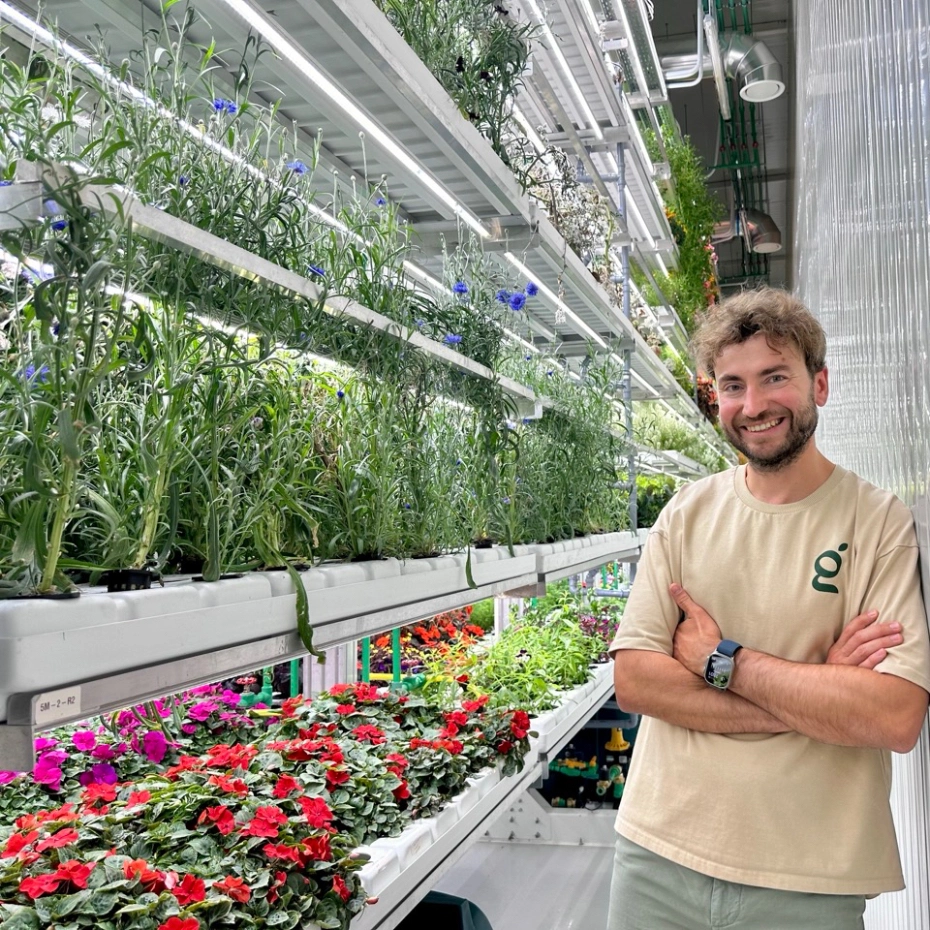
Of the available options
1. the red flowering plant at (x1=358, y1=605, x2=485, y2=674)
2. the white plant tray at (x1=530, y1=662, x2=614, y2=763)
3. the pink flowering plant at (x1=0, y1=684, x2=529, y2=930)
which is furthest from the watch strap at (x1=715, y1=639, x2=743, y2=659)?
the red flowering plant at (x1=358, y1=605, x2=485, y2=674)

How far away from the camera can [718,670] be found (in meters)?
1.75

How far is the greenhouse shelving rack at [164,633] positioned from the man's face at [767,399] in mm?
850

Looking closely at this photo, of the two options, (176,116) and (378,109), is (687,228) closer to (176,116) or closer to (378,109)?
(378,109)

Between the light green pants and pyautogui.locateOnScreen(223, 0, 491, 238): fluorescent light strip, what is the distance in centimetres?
170

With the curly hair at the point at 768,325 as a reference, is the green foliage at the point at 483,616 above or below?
below

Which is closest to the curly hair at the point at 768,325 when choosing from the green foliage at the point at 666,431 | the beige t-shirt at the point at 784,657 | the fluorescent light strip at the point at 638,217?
the beige t-shirt at the point at 784,657

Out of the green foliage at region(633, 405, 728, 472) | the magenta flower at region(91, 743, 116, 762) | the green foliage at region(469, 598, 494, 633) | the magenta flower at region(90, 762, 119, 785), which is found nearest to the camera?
the magenta flower at region(90, 762, 119, 785)

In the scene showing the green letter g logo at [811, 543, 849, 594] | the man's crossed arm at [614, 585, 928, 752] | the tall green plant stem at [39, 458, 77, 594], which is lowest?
the man's crossed arm at [614, 585, 928, 752]

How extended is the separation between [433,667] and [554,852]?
5.92 ft

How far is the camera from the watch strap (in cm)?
175

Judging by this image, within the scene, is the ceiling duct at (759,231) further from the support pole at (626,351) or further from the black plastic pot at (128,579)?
the black plastic pot at (128,579)

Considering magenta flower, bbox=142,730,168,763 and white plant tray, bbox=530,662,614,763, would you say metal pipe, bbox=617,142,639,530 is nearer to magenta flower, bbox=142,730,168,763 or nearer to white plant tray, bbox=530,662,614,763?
white plant tray, bbox=530,662,614,763

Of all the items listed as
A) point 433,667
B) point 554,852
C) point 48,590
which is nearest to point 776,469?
point 48,590

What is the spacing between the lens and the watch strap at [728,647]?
1755mm
